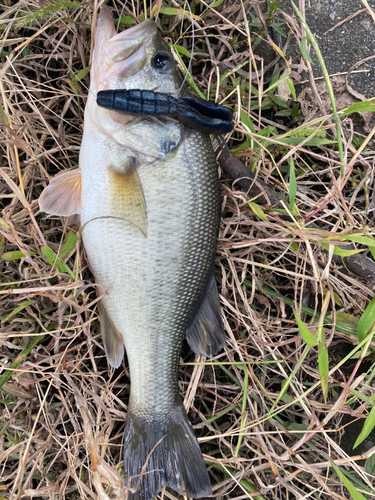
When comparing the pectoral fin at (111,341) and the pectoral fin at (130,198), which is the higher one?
the pectoral fin at (130,198)

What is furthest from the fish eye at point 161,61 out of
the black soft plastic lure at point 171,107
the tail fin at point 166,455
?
the tail fin at point 166,455

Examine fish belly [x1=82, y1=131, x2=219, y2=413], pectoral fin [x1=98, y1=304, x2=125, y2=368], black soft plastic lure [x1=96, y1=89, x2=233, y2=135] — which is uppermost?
black soft plastic lure [x1=96, y1=89, x2=233, y2=135]

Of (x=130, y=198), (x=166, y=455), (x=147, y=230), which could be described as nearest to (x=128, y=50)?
(x=130, y=198)

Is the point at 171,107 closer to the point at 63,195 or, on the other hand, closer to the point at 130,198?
the point at 130,198

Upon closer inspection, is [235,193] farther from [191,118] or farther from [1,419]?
[1,419]

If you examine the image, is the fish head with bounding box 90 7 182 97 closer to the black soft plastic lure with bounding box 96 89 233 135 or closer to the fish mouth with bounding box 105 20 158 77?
the fish mouth with bounding box 105 20 158 77

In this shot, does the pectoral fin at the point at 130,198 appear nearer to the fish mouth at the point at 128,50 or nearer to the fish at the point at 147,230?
the fish at the point at 147,230

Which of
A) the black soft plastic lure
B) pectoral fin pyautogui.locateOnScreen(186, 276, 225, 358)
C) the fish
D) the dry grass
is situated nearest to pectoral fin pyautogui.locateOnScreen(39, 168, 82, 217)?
the fish
